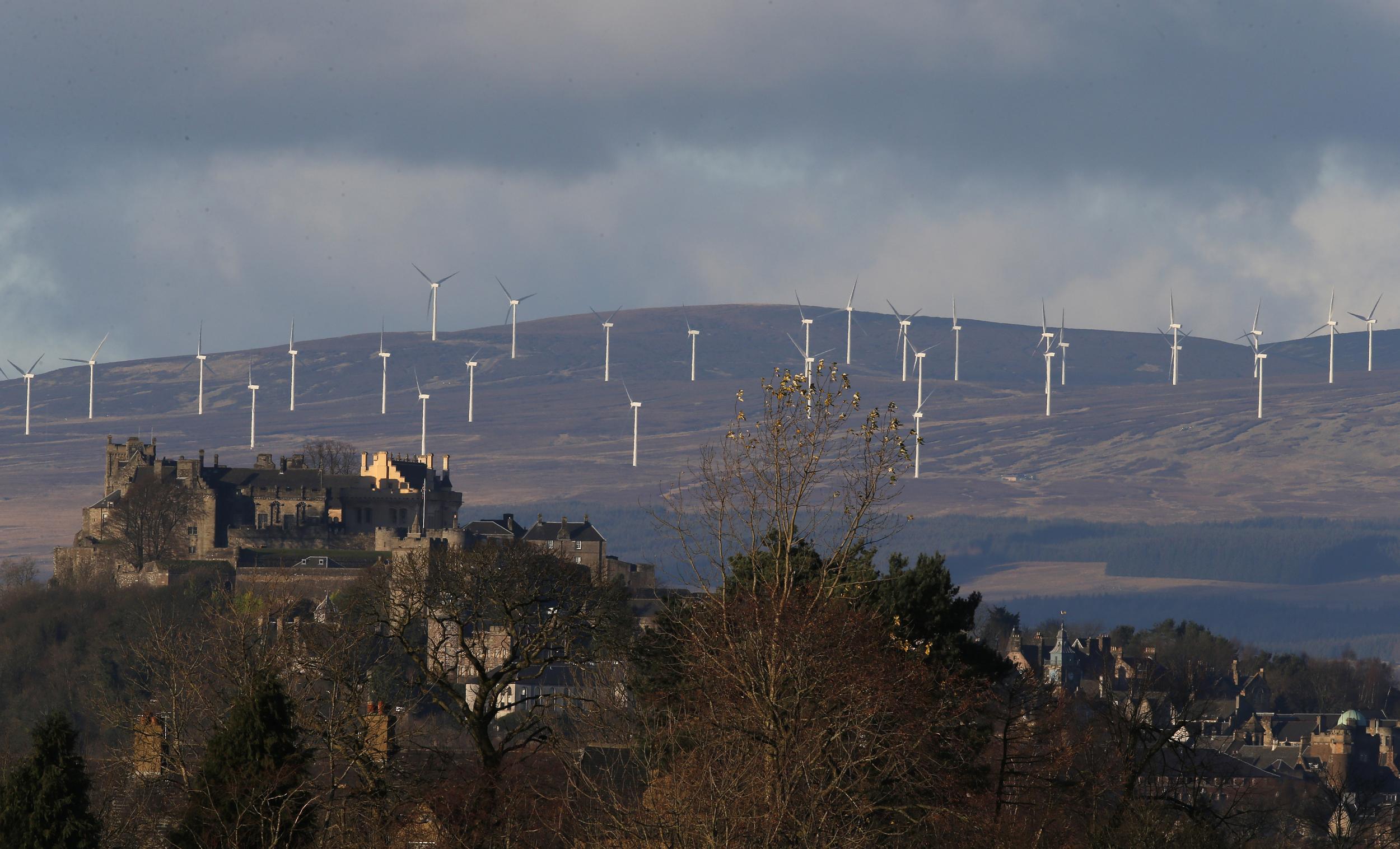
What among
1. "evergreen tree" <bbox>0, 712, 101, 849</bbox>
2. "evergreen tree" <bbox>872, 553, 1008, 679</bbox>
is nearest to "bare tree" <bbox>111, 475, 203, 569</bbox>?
"evergreen tree" <bbox>872, 553, 1008, 679</bbox>

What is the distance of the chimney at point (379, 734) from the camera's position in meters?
39.2

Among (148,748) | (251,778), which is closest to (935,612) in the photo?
(148,748)

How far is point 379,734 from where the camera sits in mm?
40125

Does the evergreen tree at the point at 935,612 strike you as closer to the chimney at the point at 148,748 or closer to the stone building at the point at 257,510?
the chimney at the point at 148,748

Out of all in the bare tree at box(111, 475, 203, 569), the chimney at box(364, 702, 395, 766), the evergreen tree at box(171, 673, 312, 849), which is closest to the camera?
the evergreen tree at box(171, 673, 312, 849)

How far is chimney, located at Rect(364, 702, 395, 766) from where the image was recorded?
39188mm

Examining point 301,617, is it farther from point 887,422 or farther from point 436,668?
point 887,422

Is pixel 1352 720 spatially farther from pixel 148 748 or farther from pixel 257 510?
pixel 148 748

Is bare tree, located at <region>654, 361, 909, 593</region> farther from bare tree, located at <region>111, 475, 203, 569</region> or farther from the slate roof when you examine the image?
the slate roof

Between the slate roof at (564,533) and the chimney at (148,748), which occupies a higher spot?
the slate roof at (564,533)

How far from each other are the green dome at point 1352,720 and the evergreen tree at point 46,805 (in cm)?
14683

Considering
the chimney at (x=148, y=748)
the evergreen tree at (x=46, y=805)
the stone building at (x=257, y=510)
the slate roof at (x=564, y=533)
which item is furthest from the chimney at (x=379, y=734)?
the slate roof at (x=564, y=533)

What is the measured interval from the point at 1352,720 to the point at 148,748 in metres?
140

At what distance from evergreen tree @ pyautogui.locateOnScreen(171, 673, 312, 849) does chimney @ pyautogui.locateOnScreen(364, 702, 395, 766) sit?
127cm
